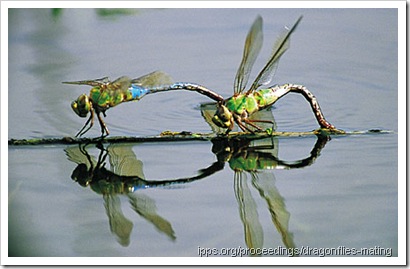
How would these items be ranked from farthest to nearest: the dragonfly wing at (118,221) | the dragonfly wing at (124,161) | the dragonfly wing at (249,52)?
the dragonfly wing at (249,52) → the dragonfly wing at (124,161) → the dragonfly wing at (118,221)

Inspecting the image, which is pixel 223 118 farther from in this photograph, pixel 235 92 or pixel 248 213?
pixel 248 213

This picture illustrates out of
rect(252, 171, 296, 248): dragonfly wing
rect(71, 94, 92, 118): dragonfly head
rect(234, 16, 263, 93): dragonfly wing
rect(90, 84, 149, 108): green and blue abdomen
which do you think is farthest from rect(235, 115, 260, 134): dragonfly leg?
rect(71, 94, 92, 118): dragonfly head

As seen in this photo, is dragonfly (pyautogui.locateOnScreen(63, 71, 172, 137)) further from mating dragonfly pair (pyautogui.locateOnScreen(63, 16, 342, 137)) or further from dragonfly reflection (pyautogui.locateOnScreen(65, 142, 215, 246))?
dragonfly reflection (pyautogui.locateOnScreen(65, 142, 215, 246))

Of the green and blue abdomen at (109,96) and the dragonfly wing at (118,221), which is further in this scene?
the green and blue abdomen at (109,96)

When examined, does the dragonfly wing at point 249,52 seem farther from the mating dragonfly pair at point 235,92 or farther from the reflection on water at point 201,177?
the reflection on water at point 201,177

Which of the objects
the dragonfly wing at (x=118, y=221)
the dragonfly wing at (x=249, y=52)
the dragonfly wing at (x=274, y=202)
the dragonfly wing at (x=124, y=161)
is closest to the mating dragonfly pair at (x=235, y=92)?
the dragonfly wing at (x=249, y=52)

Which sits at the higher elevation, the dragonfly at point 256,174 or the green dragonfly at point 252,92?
the green dragonfly at point 252,92

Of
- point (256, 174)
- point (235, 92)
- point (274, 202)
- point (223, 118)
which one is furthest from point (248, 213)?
point (235, 92)

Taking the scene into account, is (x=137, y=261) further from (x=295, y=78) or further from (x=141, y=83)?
(x=295, y=78)
